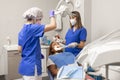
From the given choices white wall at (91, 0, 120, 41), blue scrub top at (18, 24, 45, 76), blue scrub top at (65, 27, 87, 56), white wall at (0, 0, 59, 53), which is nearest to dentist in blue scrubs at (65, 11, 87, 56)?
blue scrub top at (65, 27, 87, 56)

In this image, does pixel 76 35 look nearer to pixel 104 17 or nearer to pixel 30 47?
pixel 104 17

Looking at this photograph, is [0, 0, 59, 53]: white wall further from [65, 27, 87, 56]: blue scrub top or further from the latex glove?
the latex glove

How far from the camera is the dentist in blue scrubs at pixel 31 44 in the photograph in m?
2.13

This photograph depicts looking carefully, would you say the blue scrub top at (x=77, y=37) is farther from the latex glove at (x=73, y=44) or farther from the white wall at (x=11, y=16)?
the white wall at (x=11, y=16)

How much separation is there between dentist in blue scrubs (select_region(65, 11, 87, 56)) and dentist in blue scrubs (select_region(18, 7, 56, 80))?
630 millimetres

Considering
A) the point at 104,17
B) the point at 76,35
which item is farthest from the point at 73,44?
the point at 104,17

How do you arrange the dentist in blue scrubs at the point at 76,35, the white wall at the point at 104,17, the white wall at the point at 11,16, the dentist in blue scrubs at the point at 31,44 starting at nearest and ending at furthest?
the dentist in blue scrubs at the point at 31,44
the white wall at the point at 104,17
the dentist in blue scrubs at the point at 76,35
the white wall at the point at 11,16

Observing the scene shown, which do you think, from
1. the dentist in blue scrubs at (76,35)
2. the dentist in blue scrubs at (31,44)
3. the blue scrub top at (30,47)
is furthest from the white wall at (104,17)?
the blue scrub top at (30,47)

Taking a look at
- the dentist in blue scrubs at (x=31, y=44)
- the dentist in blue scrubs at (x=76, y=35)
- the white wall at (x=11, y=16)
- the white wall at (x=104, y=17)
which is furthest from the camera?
the white wall at (x=11, y=16)

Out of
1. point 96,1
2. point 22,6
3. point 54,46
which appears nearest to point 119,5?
point 96,1

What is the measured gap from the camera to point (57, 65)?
2426mm

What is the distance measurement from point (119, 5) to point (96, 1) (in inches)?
24.5

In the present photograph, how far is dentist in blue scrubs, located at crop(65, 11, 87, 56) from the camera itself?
2672 mm

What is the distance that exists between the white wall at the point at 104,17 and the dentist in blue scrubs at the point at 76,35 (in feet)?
0.98
